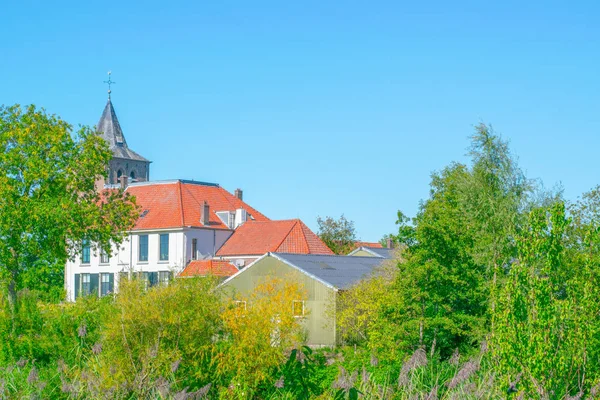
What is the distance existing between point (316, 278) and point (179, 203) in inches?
1183

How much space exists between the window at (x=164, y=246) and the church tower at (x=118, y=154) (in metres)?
40.5

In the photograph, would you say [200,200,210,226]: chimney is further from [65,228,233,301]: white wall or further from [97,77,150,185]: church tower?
[97,77,150,185]: church tower

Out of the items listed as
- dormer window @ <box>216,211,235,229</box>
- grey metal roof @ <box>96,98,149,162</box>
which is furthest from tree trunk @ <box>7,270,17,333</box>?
grey metal roof @ <box>96,98,149,162</box>

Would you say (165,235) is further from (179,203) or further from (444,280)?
(444,280)

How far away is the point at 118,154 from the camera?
114 metres

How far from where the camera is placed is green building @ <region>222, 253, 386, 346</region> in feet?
147

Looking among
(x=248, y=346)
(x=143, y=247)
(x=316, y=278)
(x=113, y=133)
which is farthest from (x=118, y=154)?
(x=248, y=346)

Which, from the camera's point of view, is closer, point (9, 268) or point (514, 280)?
point (514, 280)

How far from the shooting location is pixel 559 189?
35875 mm

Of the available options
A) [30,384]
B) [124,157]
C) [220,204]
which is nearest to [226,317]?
[30,384]

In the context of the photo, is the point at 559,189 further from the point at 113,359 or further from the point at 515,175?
the point at 113,359

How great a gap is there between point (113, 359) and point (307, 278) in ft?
85.6

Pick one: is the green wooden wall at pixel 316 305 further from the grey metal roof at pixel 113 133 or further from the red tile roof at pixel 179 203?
the grey metal roof at pixel 113 133

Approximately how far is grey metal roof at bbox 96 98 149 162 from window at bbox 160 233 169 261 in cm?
4302
